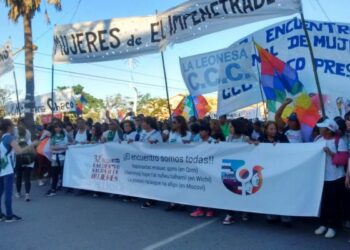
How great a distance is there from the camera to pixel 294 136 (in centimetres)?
676

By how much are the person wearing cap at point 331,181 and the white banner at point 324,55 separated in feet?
9.39

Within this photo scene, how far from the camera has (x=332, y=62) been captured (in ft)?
28.2

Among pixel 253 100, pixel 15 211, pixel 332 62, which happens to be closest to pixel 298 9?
pixel 332 62

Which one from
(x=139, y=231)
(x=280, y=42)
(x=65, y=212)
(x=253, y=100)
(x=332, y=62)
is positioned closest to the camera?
(x=139, y=231)

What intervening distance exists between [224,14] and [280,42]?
1.86 m

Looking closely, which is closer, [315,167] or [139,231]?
[315,167]

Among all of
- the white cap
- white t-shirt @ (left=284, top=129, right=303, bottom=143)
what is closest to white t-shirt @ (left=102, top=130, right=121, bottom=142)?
white t-shirt @ (left=284, top=129, right=303, bottom=143)

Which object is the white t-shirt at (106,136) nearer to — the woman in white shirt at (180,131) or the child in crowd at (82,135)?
the child in crowd at (82,135)

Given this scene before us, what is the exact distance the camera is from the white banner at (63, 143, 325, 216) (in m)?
5.94

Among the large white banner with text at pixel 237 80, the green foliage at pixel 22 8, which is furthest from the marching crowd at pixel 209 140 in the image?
the green foliage at pixel 22 8

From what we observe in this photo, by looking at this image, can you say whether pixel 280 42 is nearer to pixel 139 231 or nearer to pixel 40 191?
pixel 139 231

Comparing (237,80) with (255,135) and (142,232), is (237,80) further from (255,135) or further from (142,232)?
(142,232)

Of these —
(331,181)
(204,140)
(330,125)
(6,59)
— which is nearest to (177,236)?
(204,140)

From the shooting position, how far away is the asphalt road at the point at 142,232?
5.56m
